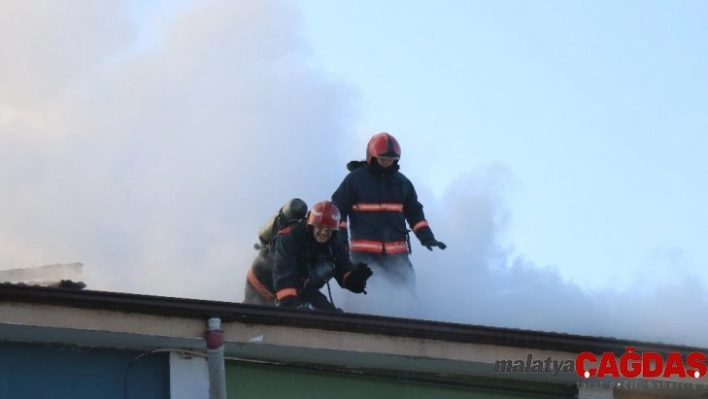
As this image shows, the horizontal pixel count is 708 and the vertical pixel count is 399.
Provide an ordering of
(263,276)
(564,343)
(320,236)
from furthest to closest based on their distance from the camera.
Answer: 1. (263,276)
2. (320,236)
3. (564,343)

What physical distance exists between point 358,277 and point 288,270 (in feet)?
1.63

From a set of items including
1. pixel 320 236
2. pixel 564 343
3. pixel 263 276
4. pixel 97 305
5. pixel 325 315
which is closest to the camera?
pixel 97 305

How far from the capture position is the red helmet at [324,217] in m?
9.59

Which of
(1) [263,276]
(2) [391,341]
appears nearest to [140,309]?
(2) [391,341]

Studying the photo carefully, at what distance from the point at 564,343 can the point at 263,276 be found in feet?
11.3

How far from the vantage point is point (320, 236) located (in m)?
9.67

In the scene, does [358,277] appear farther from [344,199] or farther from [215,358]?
[215,358]

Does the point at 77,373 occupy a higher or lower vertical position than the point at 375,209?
lower

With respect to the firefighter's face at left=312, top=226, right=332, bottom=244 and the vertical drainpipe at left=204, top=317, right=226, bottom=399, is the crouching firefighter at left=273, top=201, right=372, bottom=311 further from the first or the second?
the vertical drainpipe at left=204, top=317, right=226, bottom=399

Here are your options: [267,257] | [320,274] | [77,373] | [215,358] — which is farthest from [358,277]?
[215,358]

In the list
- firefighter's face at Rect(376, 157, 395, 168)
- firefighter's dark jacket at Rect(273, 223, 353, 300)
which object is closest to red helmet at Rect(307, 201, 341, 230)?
firefighter's dark jacket at Rect(273, 223, 353, 300)

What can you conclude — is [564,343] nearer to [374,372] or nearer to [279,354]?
[374,372]

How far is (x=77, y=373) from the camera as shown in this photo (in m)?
7.11

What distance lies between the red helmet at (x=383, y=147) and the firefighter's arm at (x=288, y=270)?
1764 millimetres
